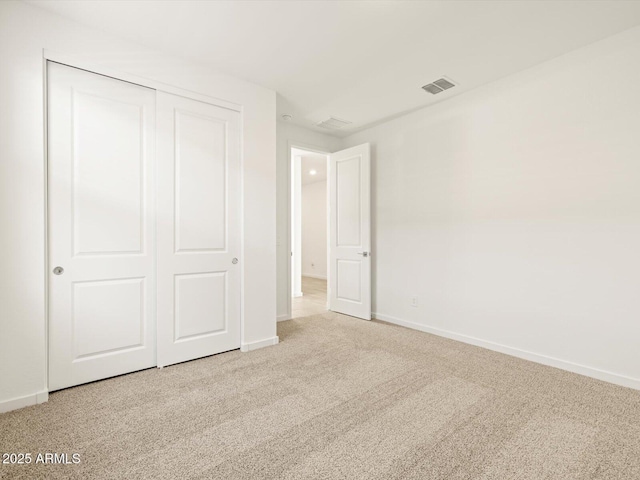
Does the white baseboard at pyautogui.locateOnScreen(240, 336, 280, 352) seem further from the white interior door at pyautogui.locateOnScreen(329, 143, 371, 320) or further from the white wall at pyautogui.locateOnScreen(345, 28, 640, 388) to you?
the white wall at pyautogui.locateOnScreen(345, 28, 640, 388)

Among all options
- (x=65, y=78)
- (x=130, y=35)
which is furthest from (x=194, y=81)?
(x=65, y=78)

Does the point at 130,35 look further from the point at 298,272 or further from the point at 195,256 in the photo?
the point at 298,272

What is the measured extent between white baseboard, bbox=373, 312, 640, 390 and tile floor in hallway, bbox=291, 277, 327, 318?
4.90 ft

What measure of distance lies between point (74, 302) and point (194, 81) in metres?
2.12

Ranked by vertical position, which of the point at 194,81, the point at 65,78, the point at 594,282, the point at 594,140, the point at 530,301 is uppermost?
the point at 194,81

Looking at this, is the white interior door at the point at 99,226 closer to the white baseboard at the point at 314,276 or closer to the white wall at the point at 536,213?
the white wall at the point at 536,213

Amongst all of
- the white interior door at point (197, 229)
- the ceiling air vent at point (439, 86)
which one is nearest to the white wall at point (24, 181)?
the white interior door at point (197, 229)

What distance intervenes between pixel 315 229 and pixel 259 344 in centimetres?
641

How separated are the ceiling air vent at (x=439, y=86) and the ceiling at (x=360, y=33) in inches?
3.7

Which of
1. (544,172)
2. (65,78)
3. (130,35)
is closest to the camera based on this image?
(65,78)

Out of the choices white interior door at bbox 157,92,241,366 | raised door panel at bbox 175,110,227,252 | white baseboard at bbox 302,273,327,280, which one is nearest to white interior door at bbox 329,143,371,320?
white interior door at bbox 157,92,241,366

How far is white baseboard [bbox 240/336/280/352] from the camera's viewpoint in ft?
10.1

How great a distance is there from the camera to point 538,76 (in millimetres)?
2816

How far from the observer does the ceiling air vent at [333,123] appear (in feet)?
13.6
